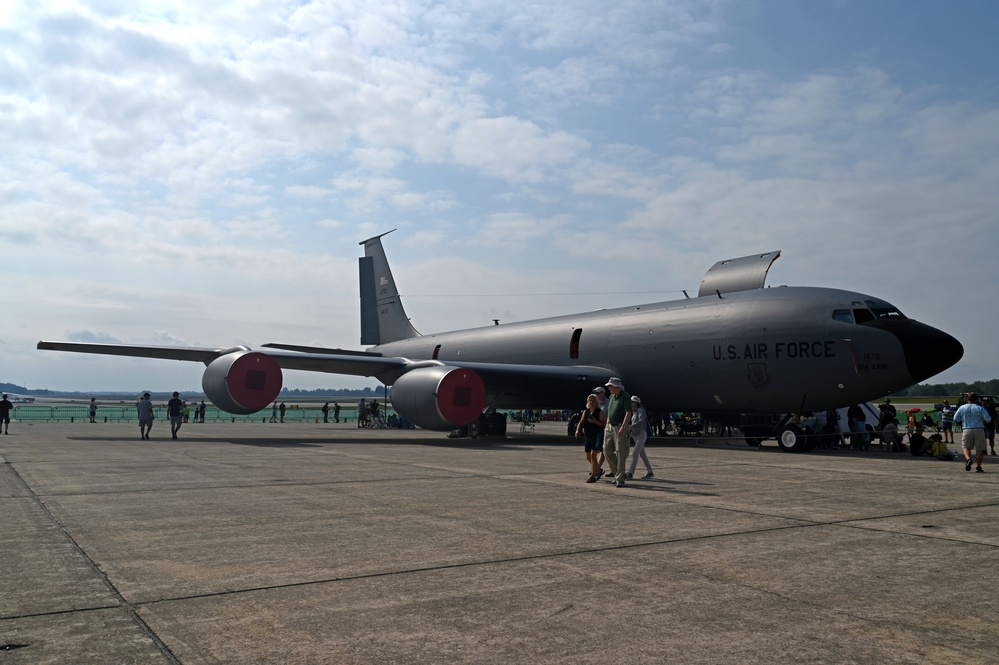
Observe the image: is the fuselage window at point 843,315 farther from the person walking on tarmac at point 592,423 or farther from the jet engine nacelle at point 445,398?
the jet engine nacelle at point 445,398

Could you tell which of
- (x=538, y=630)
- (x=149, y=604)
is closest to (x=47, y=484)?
(x=149, y=604)

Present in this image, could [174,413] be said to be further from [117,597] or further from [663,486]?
[117,597]

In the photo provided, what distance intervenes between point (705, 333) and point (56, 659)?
1740 centimetres

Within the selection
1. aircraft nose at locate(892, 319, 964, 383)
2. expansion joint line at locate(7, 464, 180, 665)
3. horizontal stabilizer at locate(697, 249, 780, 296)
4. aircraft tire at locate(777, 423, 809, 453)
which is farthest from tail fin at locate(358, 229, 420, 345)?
expansion joint line at locate(7, 464, 180, 665)

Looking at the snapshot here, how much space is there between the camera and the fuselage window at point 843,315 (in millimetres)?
16953

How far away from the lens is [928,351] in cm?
1609

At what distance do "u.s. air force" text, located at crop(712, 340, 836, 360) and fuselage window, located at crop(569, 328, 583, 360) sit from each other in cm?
543

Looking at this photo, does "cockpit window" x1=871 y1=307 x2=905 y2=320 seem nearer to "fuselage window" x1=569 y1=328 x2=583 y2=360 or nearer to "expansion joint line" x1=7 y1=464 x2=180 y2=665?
"fuselage window" x1=569 y1=328 x2=583 y2=360

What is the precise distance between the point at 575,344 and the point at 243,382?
9594mm

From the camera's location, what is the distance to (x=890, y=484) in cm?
1088

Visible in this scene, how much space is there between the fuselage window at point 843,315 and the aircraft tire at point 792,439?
2759mm

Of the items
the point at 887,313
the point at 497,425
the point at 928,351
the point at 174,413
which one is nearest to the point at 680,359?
the point at 887,313

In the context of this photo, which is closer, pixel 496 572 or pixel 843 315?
pixel 496 572

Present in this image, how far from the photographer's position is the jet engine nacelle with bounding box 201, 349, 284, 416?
2148cm
